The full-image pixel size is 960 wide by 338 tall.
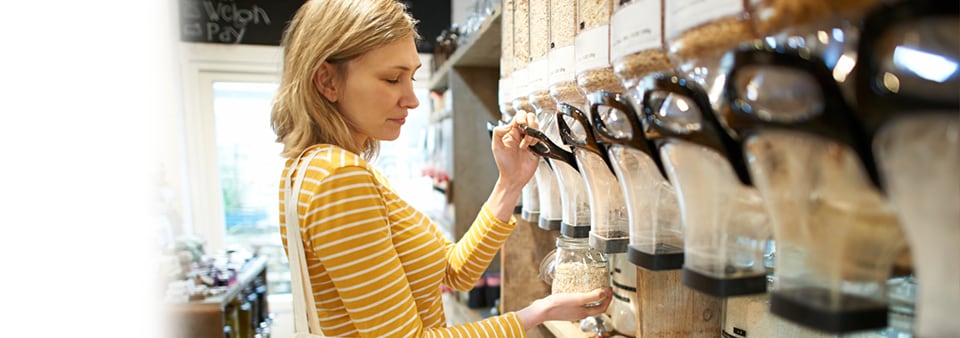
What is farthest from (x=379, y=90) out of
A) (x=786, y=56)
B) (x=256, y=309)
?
(x=256, y=309)

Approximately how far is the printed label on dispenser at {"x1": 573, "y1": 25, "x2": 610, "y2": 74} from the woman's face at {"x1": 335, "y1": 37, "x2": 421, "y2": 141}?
1.17 feet

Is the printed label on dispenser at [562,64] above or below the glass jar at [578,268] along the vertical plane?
above

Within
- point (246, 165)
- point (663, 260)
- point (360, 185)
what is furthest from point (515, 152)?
→ point (246, 165)

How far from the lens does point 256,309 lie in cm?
280

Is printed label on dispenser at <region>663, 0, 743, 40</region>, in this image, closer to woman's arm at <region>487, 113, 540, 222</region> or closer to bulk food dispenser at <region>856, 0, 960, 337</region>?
bulk food dispenser at <region>856, 0, 960, 337</region>

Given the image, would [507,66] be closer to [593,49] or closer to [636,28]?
[593,49]

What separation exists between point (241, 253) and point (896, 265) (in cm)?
311

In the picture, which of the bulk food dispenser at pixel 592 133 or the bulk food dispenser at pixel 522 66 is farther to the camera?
the bulk food dispenser at pixel 522 66

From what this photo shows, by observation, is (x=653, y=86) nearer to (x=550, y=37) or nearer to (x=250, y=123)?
(x=550, y=37)

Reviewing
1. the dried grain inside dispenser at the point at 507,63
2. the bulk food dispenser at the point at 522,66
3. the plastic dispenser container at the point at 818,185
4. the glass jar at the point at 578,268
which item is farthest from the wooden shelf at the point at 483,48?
the plastic dispenser container at the point at 818,185

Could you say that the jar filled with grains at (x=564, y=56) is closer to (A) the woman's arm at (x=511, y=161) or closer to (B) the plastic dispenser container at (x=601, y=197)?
(B) the plastic dispenser container at (x=601, y=197)

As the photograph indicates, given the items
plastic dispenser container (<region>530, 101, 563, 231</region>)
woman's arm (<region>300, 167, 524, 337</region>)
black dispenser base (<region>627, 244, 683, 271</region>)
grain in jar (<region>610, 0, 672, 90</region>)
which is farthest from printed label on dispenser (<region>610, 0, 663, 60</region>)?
woman's arm (<region>300, 167, 524, 337</region>)

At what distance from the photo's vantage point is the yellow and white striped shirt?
2.44ft

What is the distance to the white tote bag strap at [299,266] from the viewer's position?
0.78m
